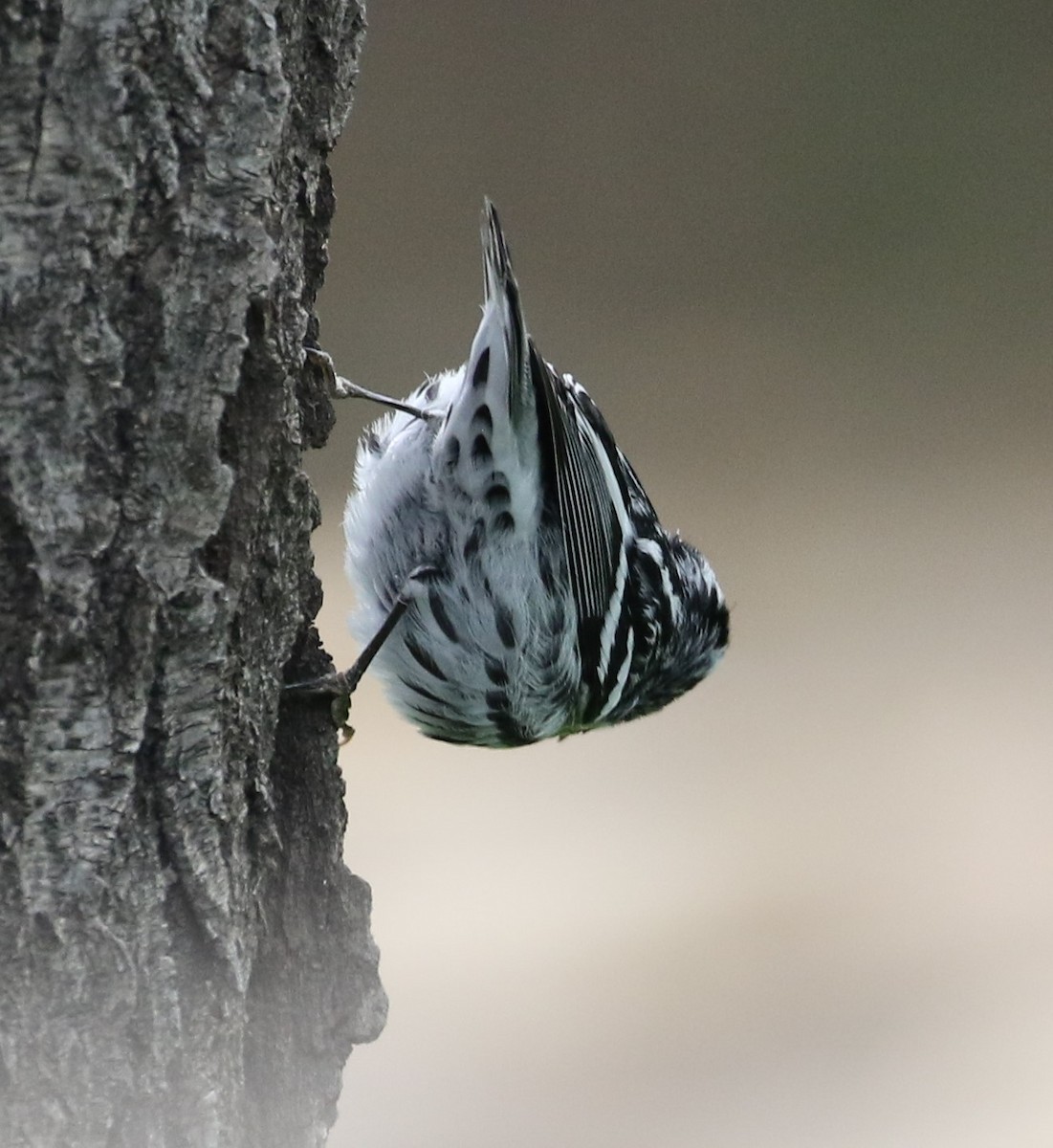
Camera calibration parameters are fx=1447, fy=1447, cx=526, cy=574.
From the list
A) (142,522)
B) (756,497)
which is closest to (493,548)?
(142,522)

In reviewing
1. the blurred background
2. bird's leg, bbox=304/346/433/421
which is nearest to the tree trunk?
bird's leg, bbox=304/346/433/421

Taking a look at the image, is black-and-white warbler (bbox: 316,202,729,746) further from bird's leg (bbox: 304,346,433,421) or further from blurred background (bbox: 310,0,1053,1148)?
blurred background (bbox: 310,0,1053,1148)

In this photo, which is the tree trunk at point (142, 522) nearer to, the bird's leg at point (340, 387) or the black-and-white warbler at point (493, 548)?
the bird's leg at point (340, 387)

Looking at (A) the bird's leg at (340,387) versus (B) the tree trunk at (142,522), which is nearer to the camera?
(B) the tree trunk at (142,522)

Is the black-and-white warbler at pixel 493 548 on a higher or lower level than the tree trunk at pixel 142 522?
higher

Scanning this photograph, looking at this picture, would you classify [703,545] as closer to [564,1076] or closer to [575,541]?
[564,1076]

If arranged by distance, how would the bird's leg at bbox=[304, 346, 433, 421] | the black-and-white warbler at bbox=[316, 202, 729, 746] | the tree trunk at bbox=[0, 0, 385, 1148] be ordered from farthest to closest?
the black-and-white warbler at bbox=[316, 202, 729, 746]
the bird's leg at bbox=[304, 346, 433, 421]
the tree trunk at bbox=[0, 0, 385, 1148]

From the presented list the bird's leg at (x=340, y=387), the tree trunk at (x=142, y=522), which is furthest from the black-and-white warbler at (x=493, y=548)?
the tree trunk at (x=142, y=522)
